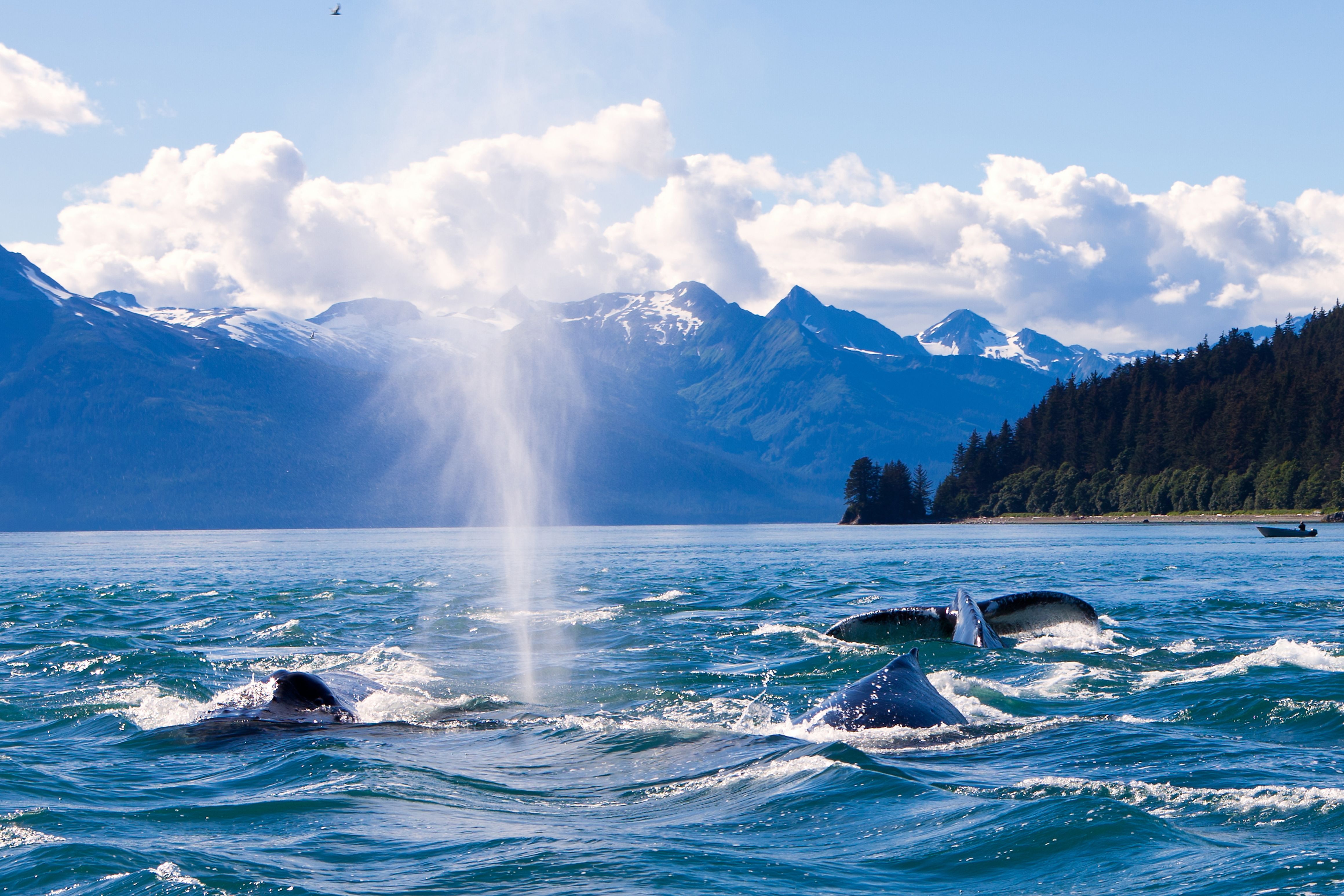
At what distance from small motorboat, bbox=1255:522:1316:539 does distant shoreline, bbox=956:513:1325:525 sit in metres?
32.5

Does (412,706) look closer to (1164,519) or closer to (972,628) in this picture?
(972,628)

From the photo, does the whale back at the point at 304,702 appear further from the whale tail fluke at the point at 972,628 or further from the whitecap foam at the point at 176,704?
the whale tail fluke at the point at 972,628

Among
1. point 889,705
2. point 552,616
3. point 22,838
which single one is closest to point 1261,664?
→ point 889,705

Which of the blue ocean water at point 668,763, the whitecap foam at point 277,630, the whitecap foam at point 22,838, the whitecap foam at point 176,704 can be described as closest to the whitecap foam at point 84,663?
the blue ocean water at point 668,763

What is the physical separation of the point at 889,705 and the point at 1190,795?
4377 mm

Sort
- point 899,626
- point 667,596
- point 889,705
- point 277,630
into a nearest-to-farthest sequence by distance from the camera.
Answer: point 889,705 < point 899,626 < point 277,630 < point 667,596

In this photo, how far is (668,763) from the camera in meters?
13.3

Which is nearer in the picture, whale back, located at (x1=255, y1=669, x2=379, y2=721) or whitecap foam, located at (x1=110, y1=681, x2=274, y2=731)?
whale back, located at (x1=255, y1=669, x2=379, y2=721)

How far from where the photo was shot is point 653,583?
50312mm

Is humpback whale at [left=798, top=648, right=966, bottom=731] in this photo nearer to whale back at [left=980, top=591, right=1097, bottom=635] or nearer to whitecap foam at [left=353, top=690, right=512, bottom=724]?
whitecap foam at [left=353, top=690, right=512, bottom=724]

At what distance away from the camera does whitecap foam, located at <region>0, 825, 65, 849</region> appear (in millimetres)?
10195

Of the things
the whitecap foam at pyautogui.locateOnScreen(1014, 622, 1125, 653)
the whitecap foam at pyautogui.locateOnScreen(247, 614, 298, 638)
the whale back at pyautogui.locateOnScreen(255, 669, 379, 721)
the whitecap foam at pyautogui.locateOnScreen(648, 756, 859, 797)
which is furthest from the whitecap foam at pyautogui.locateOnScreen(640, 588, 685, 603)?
the whitecap foam at pyautogui.locateOnScreen(648, 756, 859, 797)

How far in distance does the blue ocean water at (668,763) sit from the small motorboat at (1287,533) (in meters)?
64.9

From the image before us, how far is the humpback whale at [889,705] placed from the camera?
47.3ft
